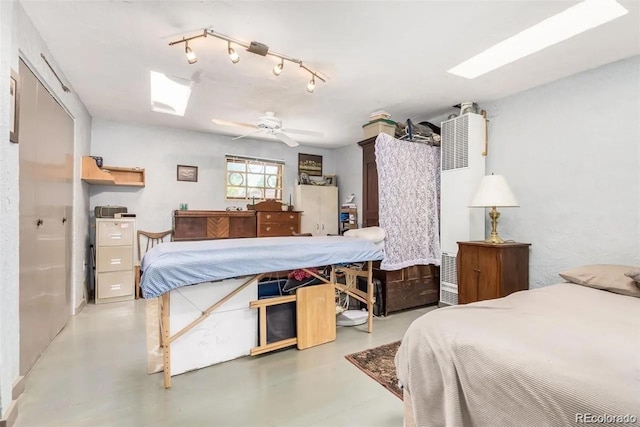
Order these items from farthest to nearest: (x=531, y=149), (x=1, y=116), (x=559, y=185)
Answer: (x=531, y=149)
(x=559, y=185)
(x=1, y=116)

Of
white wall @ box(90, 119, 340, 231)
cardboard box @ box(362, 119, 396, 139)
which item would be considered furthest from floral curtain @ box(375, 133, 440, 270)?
white wall @ box(90, 119, 340, 231)

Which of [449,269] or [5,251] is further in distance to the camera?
[449,269]

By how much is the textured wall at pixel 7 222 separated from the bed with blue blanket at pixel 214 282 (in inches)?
28.1

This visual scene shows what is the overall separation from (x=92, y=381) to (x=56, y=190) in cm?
192

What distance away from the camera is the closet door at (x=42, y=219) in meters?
Result: 2.18

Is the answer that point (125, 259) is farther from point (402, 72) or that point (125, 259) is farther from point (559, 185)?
point (559, 185)

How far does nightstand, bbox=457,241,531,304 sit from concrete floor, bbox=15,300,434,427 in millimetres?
1304

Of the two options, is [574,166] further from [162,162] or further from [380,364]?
[162,162]

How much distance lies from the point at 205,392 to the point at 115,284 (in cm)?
310

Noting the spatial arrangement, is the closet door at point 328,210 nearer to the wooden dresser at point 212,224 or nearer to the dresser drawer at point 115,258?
the wooden dresser at point 212,224

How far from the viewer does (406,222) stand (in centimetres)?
373

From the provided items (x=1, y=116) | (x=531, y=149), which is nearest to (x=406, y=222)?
(x=531, y=149)

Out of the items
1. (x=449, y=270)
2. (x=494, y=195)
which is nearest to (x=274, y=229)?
(x=449, y=270)

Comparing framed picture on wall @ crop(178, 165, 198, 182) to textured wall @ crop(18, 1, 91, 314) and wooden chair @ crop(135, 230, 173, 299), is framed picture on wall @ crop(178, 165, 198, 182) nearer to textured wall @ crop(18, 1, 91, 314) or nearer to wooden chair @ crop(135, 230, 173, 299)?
wooden chair @ crop(135, 230, 173, 299)
